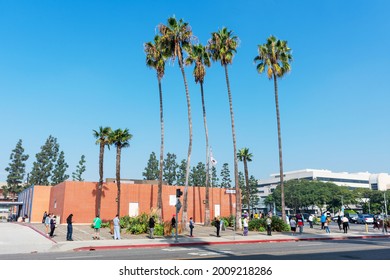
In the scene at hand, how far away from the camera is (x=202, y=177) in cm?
10962

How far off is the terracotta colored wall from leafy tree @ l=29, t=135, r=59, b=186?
44.9m

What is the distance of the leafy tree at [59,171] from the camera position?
294 ft

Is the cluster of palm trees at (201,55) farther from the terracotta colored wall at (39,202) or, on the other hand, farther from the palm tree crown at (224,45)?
the terracotta colored wall at (39,202)

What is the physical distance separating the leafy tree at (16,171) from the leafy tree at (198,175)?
1904 inches

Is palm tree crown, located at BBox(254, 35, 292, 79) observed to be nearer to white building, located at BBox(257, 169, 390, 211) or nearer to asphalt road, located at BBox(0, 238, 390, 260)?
asphalt road, located at BBox(0, 238, 390, 260)

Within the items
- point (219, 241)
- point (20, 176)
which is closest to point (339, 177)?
point (20, 176)

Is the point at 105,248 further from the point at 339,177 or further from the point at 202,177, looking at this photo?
the point at 339,177

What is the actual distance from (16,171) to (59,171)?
1439 centimetres

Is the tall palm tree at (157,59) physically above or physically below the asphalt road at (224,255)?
above

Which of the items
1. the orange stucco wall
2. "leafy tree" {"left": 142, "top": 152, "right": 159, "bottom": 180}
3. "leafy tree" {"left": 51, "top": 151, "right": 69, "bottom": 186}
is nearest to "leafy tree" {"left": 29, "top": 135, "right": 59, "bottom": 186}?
"leafy tree" {"left": 51, "top": 151, "right": 69, "bottom": 186}

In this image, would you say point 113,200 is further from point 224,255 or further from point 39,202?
point 224,255

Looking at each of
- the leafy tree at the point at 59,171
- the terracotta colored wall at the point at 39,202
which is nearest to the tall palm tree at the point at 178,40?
the terracotta colored wall at the point at 39,202

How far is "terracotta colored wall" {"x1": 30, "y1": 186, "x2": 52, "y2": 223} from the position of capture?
46.2 meters

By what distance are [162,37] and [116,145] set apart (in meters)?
12.4
